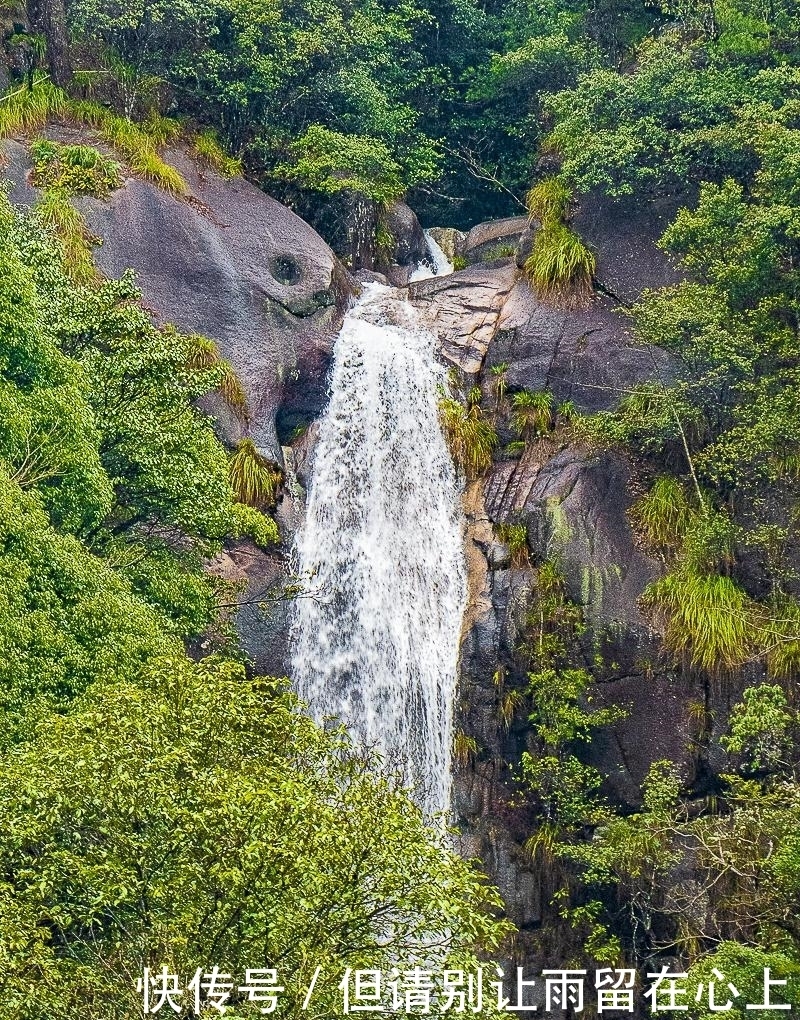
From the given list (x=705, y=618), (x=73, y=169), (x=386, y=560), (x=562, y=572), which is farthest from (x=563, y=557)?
(x=73, y=169)

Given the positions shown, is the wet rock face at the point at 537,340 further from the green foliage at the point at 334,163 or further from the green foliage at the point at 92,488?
the green foliage at the point at 92,488

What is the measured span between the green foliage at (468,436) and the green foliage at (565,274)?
2.17 meters

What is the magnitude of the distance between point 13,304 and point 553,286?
9.39 meters

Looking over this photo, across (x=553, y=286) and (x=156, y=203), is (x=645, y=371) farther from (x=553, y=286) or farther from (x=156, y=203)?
(x=156, y=203)

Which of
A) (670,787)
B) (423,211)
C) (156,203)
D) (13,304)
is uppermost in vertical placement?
(13,304)

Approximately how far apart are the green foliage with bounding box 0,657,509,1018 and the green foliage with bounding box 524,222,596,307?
11705mm

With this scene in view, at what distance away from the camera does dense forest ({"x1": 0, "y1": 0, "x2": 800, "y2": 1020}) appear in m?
7.94

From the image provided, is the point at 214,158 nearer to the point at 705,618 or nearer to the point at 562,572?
the point at 562,572

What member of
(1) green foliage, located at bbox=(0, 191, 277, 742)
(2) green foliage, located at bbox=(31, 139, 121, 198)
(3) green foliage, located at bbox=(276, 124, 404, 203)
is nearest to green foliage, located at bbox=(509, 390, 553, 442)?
(1) green foliage, located at bbox=(0, 191, 277, 742)

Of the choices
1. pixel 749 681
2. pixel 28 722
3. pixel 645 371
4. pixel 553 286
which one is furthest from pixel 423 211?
pixel 28 722

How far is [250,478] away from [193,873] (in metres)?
9.32

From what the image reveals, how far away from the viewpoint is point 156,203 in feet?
60.6

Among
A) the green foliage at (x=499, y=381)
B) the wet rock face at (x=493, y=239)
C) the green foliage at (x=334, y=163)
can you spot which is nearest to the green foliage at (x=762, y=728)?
the green foliage at (x=499, y=381)

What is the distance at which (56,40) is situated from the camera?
19.9 metres
